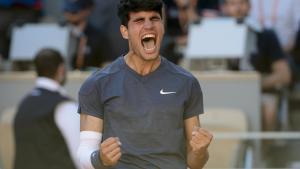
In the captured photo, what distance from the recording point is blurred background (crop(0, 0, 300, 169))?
9.20m

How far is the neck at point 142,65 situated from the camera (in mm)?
4797

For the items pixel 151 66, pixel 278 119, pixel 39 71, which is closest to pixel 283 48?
pixel 278 119

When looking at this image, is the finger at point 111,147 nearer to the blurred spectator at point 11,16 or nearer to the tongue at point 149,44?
the tongue at point 149,44

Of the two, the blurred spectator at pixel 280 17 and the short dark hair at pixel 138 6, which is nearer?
the short dark hair at pixel 138 6

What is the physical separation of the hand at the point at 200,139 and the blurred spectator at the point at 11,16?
5950 mm

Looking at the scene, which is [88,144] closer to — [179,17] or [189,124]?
[189,124]

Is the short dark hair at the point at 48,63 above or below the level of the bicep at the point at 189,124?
below

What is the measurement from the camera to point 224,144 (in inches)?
355

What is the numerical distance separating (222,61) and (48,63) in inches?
73.1

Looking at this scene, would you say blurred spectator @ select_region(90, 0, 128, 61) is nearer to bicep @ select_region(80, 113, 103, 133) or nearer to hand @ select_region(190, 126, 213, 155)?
bicep @ select_region(80, 113, 103, 133)

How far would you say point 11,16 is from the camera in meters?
10.4

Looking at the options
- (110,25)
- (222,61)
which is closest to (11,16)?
(110,25)

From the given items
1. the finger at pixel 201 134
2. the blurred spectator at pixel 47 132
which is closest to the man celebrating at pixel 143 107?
the finger at pixel 201 134

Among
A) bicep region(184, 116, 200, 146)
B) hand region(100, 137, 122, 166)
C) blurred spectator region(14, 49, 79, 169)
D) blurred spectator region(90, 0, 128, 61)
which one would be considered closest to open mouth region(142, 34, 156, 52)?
bicep region(184, 116, 200, 146)
